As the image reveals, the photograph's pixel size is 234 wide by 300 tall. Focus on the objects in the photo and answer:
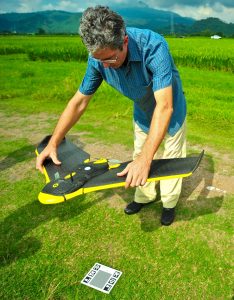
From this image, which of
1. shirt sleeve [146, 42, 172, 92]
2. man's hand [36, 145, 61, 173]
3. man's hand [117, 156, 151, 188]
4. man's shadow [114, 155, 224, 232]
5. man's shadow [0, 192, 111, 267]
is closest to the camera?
man's hand [117, 156, 151, 188]

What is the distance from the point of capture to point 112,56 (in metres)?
2.85

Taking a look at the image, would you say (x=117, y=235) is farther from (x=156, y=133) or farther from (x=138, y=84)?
(x=138, y=84)

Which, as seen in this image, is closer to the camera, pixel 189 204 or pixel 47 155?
pixel 47 155

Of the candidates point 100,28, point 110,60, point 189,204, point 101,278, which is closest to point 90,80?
point 110,60

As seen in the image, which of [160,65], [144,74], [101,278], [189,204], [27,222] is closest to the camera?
[160,65]

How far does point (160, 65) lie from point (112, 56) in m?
0.49

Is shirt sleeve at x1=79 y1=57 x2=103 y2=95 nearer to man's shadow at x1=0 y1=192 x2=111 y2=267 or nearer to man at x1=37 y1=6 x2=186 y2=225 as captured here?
man at x1=37 y1=6 x2=186 y2=225

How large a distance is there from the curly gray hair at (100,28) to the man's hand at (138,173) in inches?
39.8

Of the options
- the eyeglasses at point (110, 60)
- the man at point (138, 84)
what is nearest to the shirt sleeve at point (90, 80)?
the man at point (138, 84)

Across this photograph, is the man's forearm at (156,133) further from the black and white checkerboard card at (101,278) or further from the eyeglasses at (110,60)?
the black and white checkerboard card at (101,278)

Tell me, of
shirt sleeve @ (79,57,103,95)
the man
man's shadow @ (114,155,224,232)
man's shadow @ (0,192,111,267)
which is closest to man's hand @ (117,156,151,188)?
the man

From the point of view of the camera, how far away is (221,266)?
12.2ft

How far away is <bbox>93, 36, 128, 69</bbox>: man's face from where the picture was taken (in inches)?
108

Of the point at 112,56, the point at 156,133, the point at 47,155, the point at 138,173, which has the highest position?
the point at 112,56
